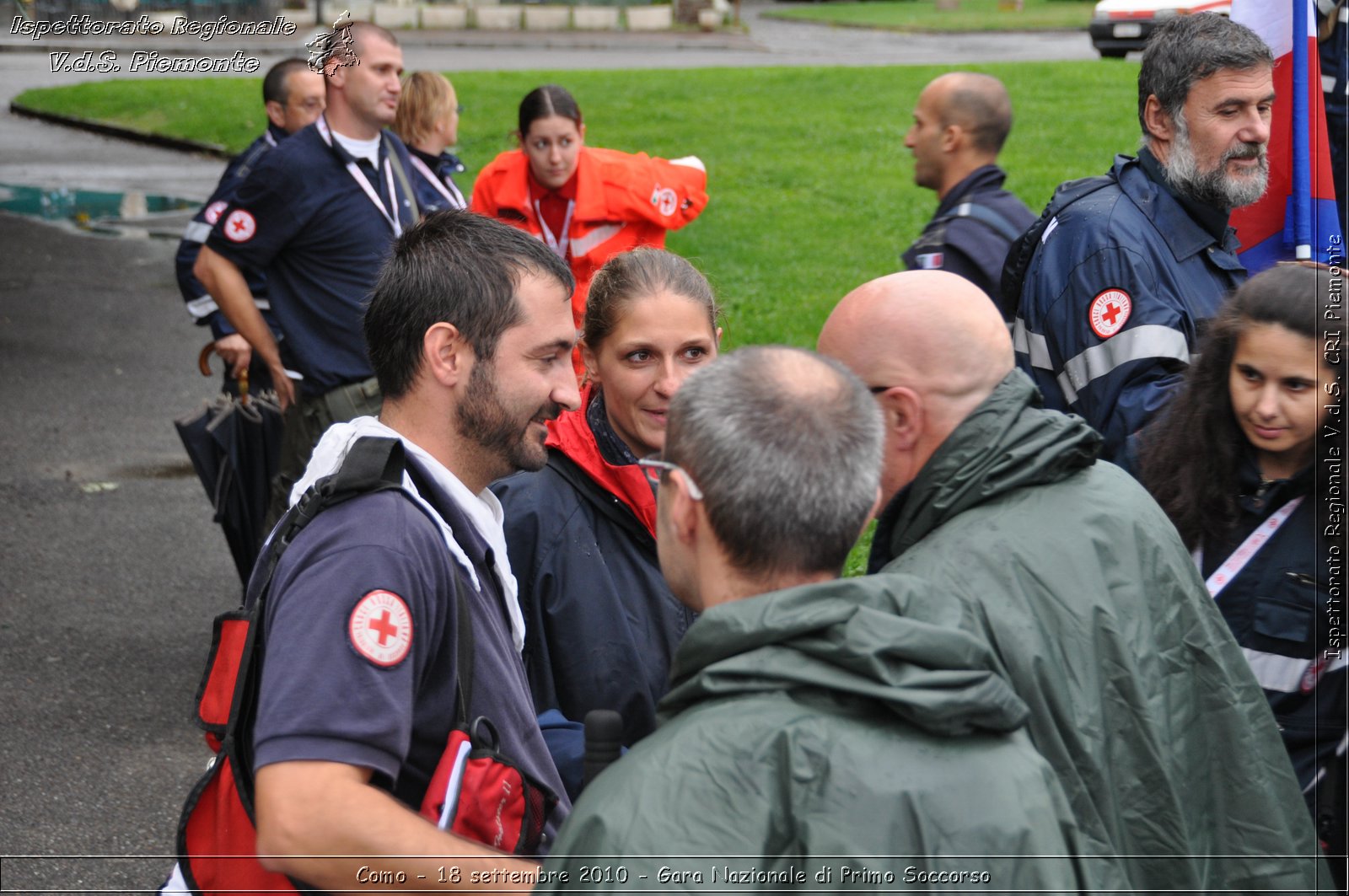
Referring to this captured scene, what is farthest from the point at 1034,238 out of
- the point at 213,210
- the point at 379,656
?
the point at 213,210

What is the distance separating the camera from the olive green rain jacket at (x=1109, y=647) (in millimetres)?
2199

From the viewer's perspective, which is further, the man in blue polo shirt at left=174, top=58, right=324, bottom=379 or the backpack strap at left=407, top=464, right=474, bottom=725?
the man in blue polo shirt at left=174, top=58, right=324, bottom=379

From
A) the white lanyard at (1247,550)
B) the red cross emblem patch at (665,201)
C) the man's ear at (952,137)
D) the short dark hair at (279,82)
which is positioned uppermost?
the short dark hair at (279,82)

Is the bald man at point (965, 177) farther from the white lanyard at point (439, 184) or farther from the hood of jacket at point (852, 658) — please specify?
the hood of jacket at point (852, 658)

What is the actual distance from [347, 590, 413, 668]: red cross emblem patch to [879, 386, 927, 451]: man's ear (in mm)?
930

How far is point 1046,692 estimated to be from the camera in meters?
2.18

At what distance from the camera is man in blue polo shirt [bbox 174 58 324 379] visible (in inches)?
232

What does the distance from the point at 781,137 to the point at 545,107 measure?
11.0 m

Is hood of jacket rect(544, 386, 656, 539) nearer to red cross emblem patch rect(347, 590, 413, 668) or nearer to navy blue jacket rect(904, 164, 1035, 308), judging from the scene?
red cross emblem patch rect(347, 590, 413, 668)

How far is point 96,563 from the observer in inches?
268

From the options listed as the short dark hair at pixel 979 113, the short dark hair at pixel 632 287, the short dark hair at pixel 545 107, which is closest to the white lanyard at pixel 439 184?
the short dark hair at pixel 545 107

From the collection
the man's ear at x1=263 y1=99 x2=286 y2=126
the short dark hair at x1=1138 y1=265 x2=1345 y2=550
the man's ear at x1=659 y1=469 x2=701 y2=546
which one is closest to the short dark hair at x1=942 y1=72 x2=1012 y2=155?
the short dark hair at x1=1138 y1=265 x2=1345 y2=550

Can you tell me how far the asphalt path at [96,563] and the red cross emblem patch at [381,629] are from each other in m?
2.75

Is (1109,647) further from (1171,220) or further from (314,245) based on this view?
(314,245)
